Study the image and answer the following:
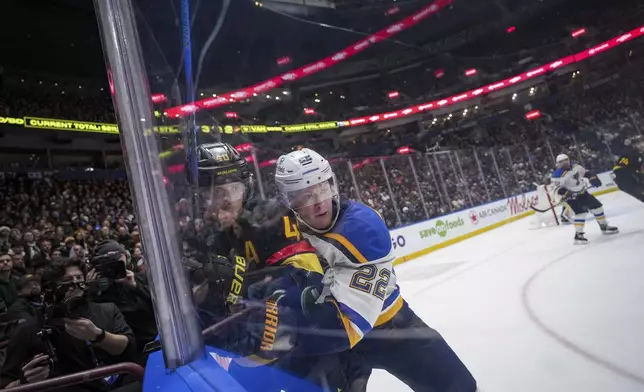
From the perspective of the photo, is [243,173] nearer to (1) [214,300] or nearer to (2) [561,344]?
(1) [214,300]

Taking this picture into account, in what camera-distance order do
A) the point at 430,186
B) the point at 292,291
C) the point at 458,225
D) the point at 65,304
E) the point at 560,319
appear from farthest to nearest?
1. the point at 458,225
2. the point at 430,186
3. the point at 65,304
4. the point at 560,319
5. the point at 292,291

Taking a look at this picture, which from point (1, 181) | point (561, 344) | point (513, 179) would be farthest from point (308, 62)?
point (1, 181)

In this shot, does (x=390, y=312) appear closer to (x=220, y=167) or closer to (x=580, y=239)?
(x=220, y=167)

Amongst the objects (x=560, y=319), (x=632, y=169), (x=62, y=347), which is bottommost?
(x=560, y=319)

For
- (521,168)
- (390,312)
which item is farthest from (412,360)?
(521,168)

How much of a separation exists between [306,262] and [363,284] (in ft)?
0.43

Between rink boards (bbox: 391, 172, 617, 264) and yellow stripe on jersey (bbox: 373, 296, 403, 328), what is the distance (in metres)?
1.00

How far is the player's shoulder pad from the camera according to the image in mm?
834

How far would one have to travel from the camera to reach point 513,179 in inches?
78.0

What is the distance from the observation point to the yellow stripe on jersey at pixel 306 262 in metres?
0.80

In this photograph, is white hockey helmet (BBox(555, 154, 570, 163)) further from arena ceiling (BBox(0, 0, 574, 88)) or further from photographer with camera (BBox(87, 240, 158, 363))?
photographer with camera (BBox(87, 240, 158, 363))

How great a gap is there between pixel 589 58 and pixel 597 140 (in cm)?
52

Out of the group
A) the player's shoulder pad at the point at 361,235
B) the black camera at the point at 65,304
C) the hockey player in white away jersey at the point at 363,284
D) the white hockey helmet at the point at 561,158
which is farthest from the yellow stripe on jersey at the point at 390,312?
the black camera at the point at 65,304

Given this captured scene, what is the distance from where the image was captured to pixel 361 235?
837 millimetres
